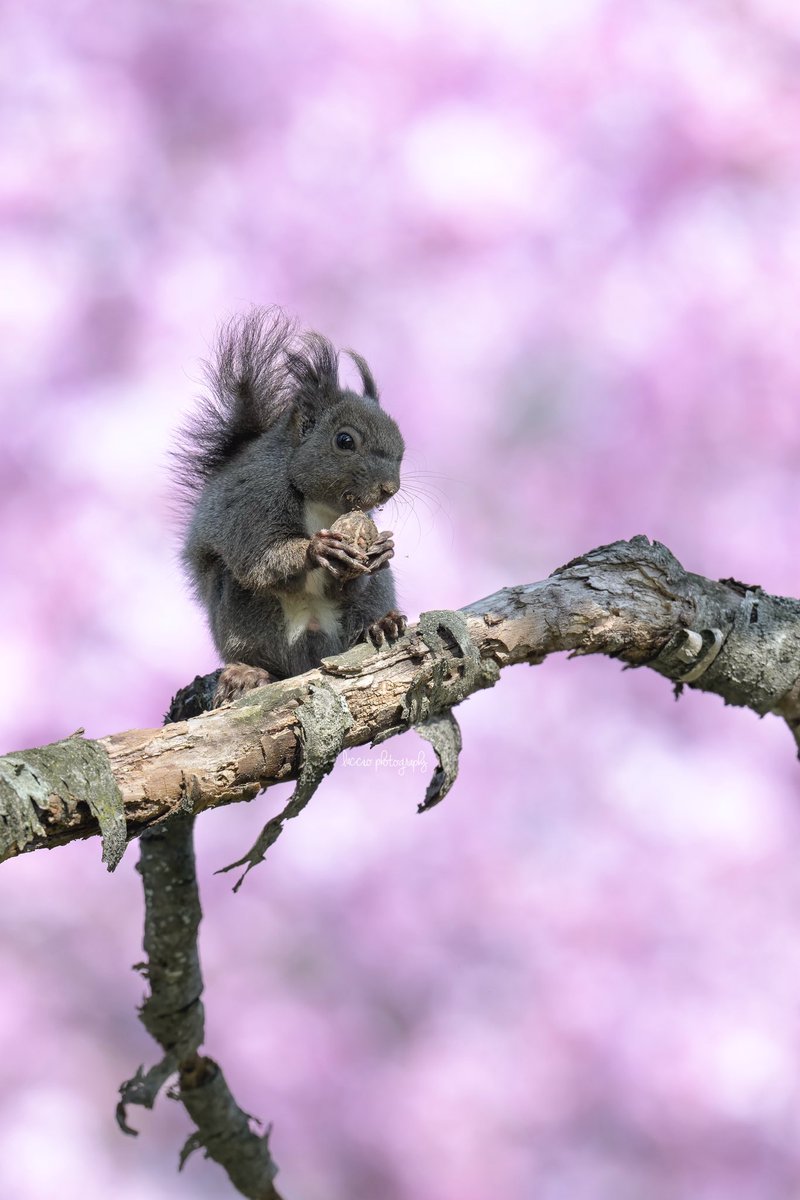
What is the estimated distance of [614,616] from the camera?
318cm

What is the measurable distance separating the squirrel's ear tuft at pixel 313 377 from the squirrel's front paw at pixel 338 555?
0.48 metres

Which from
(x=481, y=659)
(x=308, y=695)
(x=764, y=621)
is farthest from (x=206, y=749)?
(x=764, y=621)

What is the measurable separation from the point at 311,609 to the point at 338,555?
346 millimetres

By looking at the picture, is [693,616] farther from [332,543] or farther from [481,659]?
[332,543]

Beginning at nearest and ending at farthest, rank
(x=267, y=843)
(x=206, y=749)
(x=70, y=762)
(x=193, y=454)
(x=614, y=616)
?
(x=70, y=762) → (x=206, y=749) → (x=267, y=843) → (x=614, y=616) → (x=193, y=454)

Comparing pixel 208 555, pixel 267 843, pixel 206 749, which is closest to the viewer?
pixel 206 749

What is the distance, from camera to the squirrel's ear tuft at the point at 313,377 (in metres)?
3.47

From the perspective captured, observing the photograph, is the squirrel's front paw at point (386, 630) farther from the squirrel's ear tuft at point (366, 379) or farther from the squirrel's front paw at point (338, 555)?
the squirrel's ear tuft at point (366, 379)

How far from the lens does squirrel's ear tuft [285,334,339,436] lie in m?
3.47

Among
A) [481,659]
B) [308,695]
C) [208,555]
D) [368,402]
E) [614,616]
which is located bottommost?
[308,695]

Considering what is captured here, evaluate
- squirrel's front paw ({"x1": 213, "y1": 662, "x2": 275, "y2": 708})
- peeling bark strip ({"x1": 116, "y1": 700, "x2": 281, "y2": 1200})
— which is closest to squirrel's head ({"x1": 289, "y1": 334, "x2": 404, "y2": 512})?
squirrel's front paw ({"x1": 213, "y1": 662, "x2": 275, "y2": 708})

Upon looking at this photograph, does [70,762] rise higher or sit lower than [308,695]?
lower

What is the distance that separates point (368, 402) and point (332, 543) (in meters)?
0.63

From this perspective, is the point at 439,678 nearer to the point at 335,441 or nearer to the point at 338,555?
the point at 338,555
